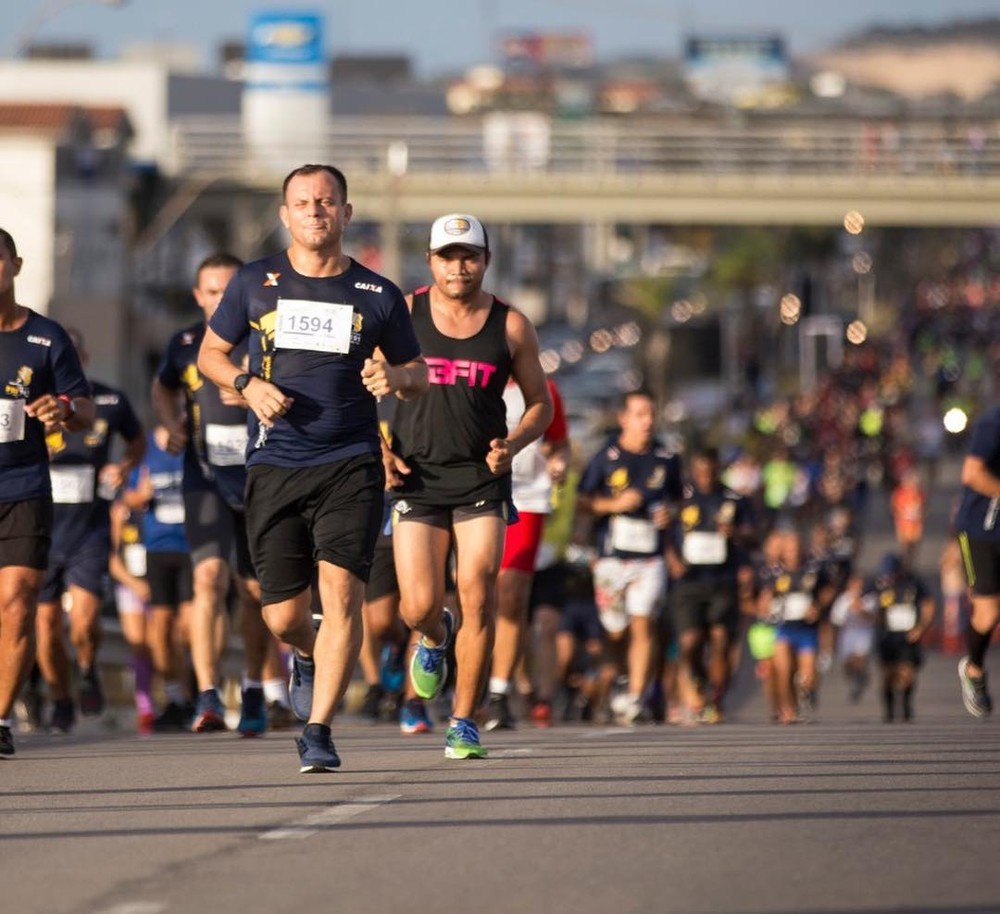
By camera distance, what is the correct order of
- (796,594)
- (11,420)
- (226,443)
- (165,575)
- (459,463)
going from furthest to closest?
(796,594), (165,575), (226,443), (11,420), (459,463)

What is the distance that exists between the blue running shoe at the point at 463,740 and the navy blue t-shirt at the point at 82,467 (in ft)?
15.4

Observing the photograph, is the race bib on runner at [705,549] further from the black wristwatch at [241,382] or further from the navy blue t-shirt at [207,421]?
the black wristwatch at [241,382]

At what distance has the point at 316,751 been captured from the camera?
10.3 metres

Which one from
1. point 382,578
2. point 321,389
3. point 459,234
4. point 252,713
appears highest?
point 459,234

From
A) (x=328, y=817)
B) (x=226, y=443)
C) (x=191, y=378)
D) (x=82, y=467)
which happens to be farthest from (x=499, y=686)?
(x=328, y=817)

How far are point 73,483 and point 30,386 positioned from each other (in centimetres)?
383

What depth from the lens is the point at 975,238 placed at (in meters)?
156

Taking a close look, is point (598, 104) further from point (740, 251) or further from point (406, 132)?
point (406, 132)

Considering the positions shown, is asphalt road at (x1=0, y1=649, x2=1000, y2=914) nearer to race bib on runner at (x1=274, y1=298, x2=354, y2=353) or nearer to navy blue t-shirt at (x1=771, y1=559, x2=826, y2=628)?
race bib on runner at (x1=274, y1=298, x2=354, y2=353)

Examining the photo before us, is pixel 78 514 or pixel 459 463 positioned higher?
pixel 459 463

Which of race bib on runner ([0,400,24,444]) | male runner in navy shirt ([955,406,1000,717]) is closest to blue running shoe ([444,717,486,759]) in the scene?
race bib on runner ([0,400,24,444])

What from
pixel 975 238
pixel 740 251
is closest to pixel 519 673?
pixel 740 251

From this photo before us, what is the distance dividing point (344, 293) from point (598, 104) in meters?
127

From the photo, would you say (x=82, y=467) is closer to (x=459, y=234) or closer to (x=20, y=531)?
(x=20, y=531)
